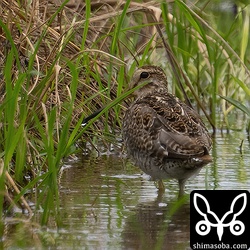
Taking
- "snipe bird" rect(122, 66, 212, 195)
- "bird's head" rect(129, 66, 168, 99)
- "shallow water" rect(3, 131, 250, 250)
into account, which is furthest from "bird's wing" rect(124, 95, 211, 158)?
"bird's head" rect(129, 66, 168, 99)

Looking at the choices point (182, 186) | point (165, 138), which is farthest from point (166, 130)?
point (182, 186)

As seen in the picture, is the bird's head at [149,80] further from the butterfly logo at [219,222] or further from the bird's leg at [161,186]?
the butterfly logo at [219,222]

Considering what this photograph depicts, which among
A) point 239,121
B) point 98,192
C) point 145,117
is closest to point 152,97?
point 145,117

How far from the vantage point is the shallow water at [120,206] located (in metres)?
4.89

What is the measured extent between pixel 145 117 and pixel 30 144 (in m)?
0.78

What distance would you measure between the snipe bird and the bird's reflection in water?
0.21 metres

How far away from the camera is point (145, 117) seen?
20.2 ft

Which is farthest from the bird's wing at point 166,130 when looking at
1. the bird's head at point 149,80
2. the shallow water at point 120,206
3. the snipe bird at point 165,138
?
the bird's head at point 149,80

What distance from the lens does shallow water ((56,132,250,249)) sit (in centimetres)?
495

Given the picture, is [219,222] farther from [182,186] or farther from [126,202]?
[182,186]

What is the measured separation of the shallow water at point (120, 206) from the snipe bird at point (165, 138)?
6.2 inches

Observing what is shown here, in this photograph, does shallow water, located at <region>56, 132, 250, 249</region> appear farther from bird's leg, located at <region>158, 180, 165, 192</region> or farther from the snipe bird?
the snipe bird

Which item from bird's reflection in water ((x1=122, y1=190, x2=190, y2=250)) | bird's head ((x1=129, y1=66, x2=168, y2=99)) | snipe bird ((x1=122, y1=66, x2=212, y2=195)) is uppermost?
bird's head ((x1=129, y1=66, x2=168, y2=99))

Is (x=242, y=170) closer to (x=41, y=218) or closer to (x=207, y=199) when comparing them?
(x=207, y=199)
